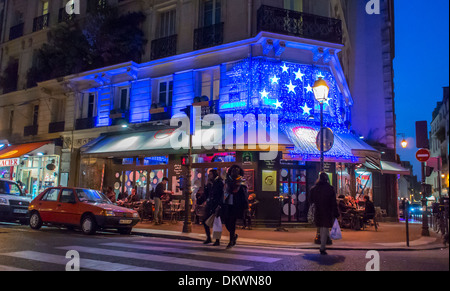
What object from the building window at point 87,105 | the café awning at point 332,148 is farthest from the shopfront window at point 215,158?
the building window at point 87,105

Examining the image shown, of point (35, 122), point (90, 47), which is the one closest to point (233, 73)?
point (90, 47)

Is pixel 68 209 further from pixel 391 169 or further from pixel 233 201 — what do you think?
pixel 391 169

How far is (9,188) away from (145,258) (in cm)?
1044

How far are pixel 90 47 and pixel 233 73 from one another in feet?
30.2

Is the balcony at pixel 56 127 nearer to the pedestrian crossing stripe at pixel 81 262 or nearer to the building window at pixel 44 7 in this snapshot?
the building window at pixel 44 7

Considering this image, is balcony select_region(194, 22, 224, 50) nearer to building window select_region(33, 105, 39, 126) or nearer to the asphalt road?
the asphalt road

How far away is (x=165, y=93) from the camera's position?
1820cm

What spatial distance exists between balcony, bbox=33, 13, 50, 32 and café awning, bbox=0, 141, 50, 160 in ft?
24.9

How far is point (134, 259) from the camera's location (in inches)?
264

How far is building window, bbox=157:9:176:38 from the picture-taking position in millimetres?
18547

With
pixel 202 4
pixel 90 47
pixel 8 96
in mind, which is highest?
pixel 202 4

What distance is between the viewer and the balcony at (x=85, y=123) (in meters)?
20.1

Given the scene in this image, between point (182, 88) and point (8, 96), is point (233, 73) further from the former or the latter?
point (8, 96)

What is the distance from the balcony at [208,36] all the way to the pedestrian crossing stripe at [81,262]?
11968mm
